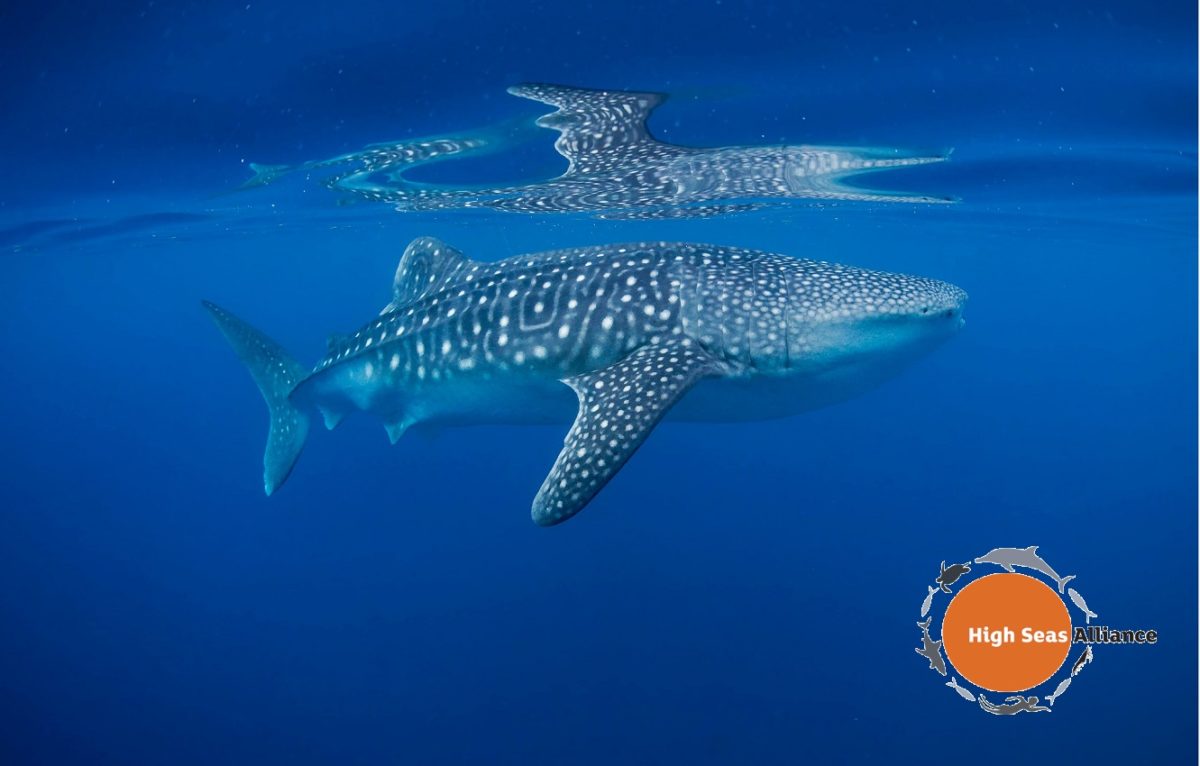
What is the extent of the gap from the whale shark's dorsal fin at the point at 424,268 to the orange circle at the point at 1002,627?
6902mm

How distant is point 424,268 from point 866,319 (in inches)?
217

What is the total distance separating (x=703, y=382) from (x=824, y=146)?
5.47 metres

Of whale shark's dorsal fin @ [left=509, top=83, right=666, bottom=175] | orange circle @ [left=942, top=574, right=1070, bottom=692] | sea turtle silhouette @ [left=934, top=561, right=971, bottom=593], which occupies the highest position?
whale shark's dorsal fin @ [left=509, top=83, right=666, bottom=175]

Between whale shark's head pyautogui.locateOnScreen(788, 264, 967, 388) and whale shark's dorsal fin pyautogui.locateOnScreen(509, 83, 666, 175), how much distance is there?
9.28 ft

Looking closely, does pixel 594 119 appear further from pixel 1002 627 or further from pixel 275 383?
pixel 1002 627

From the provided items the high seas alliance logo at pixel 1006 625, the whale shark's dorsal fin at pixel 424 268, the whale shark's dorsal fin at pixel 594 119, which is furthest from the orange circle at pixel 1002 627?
the whale shark's dorsal fin at pixel 424 268

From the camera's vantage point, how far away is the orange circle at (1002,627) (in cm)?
766

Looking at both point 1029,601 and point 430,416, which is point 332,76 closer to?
point 430,416

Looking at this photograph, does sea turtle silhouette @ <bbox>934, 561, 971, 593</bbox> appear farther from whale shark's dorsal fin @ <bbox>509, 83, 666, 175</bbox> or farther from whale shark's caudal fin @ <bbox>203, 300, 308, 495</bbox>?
whale shark's caudal fin @ <bbox>203, 300, 308, 495</bbox>

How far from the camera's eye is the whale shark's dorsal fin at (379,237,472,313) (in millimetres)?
9367

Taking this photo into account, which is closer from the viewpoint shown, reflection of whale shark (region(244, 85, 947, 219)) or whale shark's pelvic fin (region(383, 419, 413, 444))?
reflection of whale shark (region(244, 85, 947, 219))

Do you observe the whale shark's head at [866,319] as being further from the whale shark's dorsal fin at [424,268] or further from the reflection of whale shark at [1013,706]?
the reflection of whale shark at [1013,706]

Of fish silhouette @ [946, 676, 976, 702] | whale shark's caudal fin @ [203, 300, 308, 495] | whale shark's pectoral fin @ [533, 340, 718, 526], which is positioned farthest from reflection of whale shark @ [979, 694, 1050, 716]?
whale shark's caudal fin @ [203, 300, 308, 495]

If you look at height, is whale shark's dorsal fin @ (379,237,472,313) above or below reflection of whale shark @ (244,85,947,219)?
below
